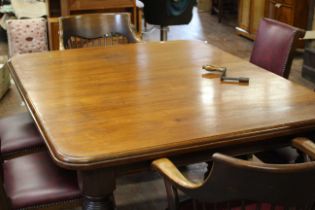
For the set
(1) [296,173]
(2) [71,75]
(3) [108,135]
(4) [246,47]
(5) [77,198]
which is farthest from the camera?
(4) [246,47]

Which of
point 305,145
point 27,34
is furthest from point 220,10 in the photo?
point 305,145

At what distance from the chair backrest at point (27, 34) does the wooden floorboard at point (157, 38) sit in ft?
0.83

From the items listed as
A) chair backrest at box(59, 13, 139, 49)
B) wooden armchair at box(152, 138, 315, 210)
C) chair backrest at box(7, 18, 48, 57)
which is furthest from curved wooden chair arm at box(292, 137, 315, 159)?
chair backrest at box(7, 18, 48, 57)

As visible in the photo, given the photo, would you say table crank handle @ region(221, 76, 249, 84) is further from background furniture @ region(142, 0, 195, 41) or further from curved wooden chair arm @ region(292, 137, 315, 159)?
background furniture @ region(142, 0, 195, 41)

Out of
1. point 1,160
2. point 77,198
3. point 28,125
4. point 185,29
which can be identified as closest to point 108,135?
point 77,198

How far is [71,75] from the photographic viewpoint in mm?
1971

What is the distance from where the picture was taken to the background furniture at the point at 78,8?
388 cm

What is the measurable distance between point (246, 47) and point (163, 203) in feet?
12.3

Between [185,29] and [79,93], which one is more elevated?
[79,93]

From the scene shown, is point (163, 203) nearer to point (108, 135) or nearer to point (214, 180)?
point (108, 135)

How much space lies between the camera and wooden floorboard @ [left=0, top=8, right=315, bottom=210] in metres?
2.37

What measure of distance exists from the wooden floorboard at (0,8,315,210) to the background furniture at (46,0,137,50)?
0.68 meters

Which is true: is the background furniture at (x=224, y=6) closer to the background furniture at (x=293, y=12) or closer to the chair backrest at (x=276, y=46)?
the background furniture at (x=293, y=12)

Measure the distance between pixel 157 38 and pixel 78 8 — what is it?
244 cm
